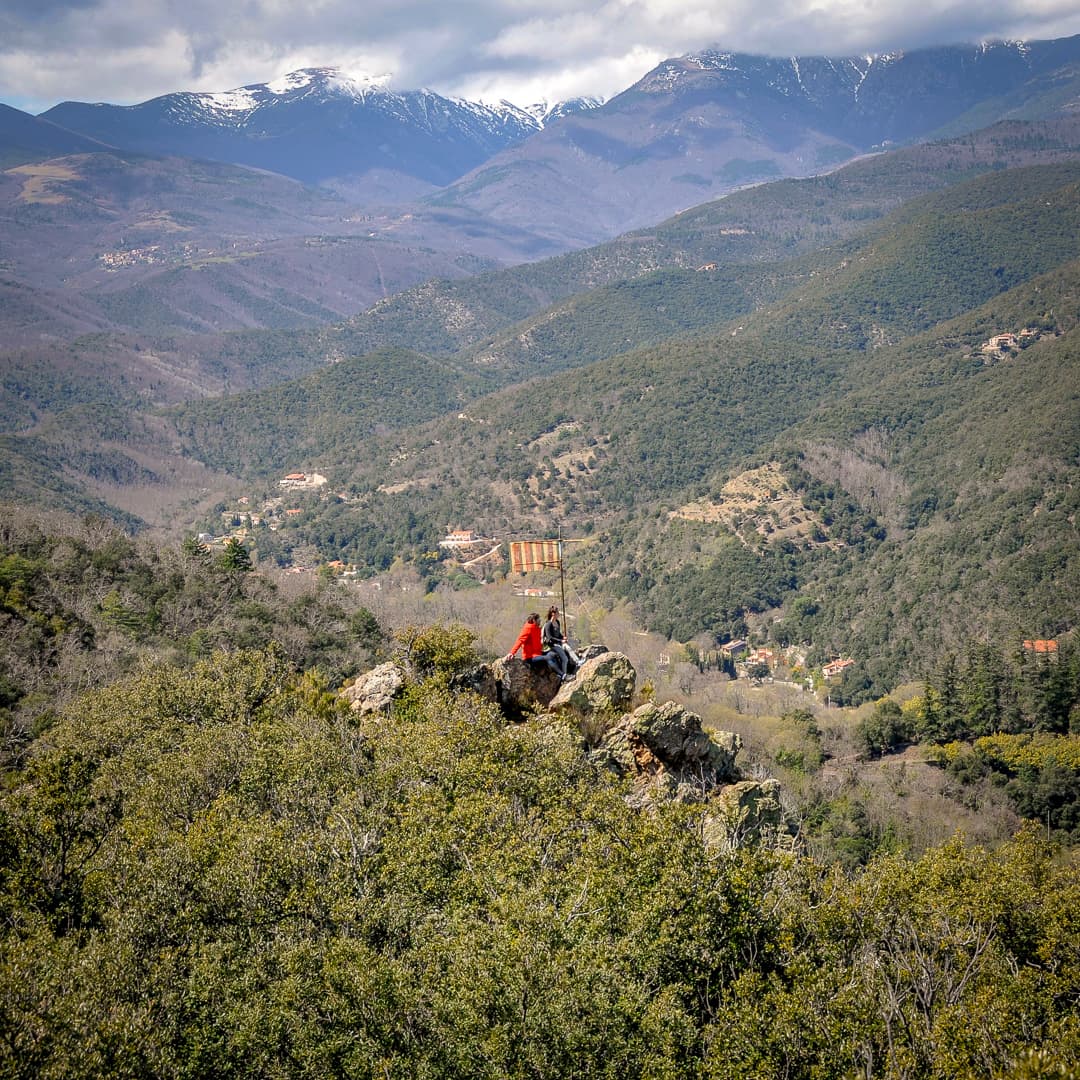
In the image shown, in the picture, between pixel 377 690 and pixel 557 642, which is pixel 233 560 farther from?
pixel 557 642

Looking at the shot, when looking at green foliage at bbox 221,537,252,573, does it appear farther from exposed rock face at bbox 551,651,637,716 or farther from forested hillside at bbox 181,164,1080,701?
forested hillside at bbox 181,164,1080,701

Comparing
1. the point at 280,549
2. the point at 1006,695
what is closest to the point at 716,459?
the point at 280,549

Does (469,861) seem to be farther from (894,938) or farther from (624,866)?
(894,938)

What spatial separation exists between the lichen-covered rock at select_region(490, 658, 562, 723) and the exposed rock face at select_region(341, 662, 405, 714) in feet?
11.9

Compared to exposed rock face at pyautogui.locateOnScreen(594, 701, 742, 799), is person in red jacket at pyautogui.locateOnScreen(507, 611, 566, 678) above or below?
above

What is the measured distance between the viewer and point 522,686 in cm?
3064

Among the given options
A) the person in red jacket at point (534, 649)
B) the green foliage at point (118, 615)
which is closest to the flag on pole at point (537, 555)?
the person in red jacket at point (534, 649)

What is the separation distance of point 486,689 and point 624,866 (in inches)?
432

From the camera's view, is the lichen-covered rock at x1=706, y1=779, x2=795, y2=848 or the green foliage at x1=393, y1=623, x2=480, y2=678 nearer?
the lichen-covered rock at x1=706, y1=779, x2=795, y2=848

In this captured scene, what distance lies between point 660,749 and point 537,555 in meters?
7.47

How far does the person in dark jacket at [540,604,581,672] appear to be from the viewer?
29391 mm

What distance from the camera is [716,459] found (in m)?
164

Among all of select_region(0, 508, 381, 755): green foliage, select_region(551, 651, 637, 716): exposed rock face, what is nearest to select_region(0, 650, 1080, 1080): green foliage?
select_region(551, 651, 637, 716): exposed rock face

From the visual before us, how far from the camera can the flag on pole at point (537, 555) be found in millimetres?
30656
